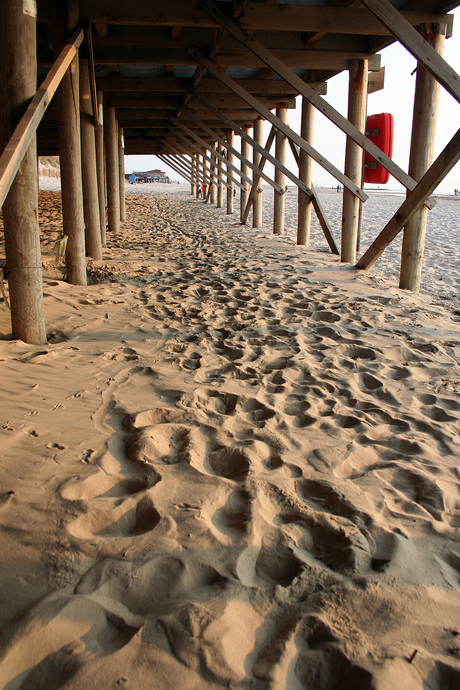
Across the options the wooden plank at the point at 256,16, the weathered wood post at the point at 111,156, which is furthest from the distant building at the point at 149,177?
the wooden plank at the point at 256,16

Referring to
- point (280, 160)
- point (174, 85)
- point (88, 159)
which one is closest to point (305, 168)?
point (280, 160)

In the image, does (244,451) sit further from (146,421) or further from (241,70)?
(241,70)

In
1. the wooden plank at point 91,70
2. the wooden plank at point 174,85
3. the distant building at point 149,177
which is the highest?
the distant building at point 149,177

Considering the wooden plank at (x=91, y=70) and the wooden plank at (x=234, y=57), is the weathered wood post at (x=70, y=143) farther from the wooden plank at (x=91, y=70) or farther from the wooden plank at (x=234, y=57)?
the wooden plank at (x=234, y=57)

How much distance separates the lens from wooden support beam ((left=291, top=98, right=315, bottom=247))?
8453 mm

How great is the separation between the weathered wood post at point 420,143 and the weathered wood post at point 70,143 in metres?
3.68

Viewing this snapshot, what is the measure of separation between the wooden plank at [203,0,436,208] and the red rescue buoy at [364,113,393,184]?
1535 mm

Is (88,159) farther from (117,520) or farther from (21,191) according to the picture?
(117,520)

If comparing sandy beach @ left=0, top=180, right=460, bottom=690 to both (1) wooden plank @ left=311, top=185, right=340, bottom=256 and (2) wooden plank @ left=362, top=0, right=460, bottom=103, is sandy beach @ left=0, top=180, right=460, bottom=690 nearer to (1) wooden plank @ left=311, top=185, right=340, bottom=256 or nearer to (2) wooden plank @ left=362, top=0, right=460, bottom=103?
(2) wooden plank @ left=362, top=0, right=460, bottom=103

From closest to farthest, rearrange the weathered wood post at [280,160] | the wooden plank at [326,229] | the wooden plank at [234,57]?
1. the wooden plank at [234,57]
2. the wooden plank at [326,229]
3. the weathered wood post at [280,160]

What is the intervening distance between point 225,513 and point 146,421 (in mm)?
825

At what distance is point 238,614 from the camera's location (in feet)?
4.25

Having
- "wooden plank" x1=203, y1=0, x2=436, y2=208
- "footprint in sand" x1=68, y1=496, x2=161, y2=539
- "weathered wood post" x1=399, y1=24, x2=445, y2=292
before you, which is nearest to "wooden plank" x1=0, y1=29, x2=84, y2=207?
"footprint in sand" x1=68, y1=496, x2=161, y2=539

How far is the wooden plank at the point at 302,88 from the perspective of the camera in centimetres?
522
